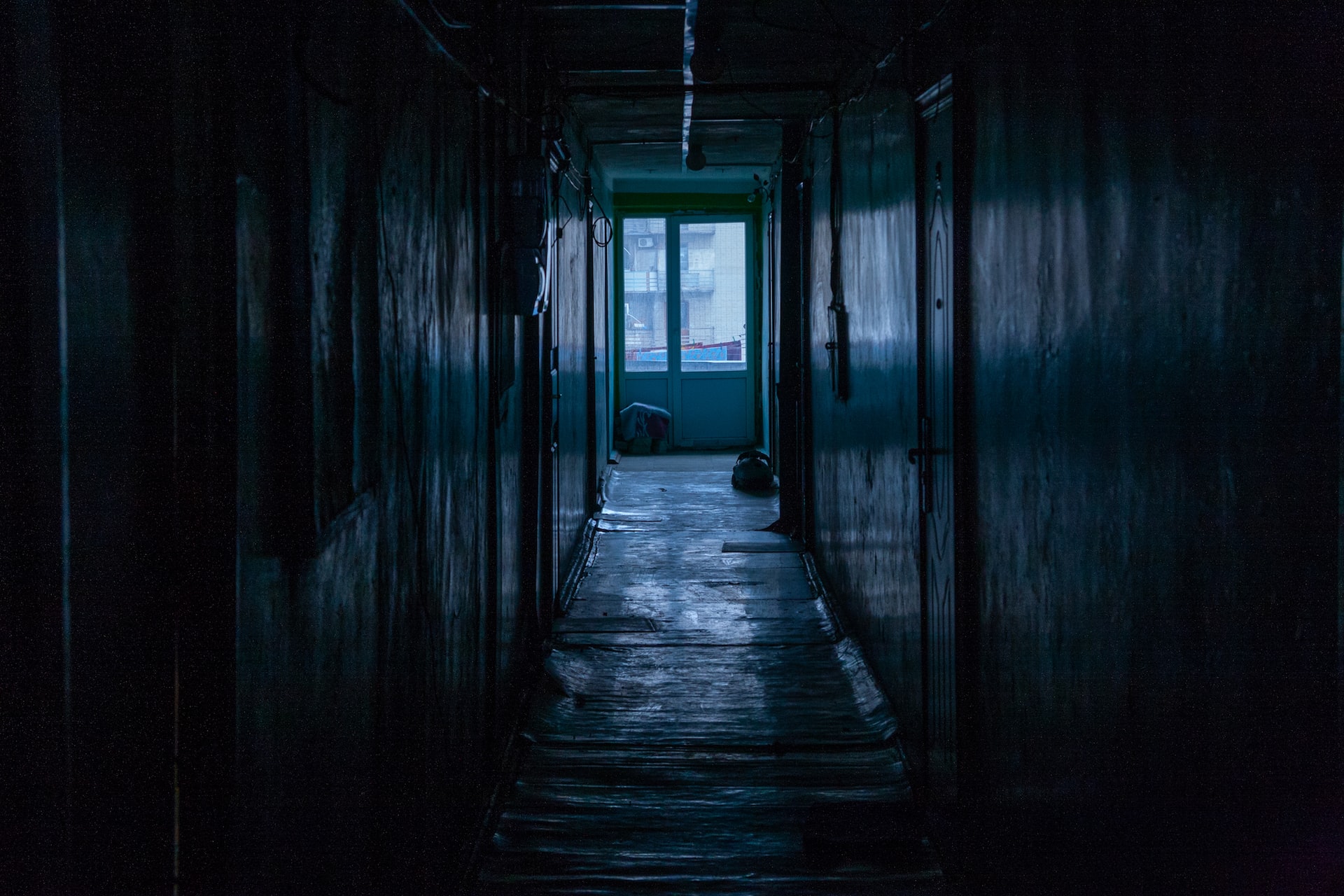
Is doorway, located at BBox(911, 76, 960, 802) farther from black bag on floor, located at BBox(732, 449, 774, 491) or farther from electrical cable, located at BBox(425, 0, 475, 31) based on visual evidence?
black bag on floor, located at BBox(732, 449, 774, 491)

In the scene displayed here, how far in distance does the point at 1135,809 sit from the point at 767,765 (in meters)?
2.38

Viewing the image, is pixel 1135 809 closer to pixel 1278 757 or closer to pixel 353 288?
pixel 1278 757

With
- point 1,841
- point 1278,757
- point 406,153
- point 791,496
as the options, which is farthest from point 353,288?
point 791,496

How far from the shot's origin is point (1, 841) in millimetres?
1040

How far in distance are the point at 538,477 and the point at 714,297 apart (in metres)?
9.22

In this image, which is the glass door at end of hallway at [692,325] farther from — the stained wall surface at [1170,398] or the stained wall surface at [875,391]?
the stained wall surface at [1170,398]

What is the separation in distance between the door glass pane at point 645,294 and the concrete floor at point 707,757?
7.31 metres

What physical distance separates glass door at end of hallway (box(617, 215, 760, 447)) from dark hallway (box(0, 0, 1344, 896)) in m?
8.82

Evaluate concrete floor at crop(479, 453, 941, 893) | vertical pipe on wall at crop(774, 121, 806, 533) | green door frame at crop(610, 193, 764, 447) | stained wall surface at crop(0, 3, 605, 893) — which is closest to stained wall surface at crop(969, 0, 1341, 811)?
concrete floor at crop(479, 453, 941, 893)

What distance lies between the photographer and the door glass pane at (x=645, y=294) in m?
14.1

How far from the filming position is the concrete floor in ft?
11.3

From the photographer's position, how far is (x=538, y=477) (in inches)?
210

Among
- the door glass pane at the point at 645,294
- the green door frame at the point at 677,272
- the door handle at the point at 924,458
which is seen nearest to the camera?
the door handle at the point at 924,458

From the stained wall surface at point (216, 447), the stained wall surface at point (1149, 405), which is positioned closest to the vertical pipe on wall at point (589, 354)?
the stained wall surface at point (1149, 405)
